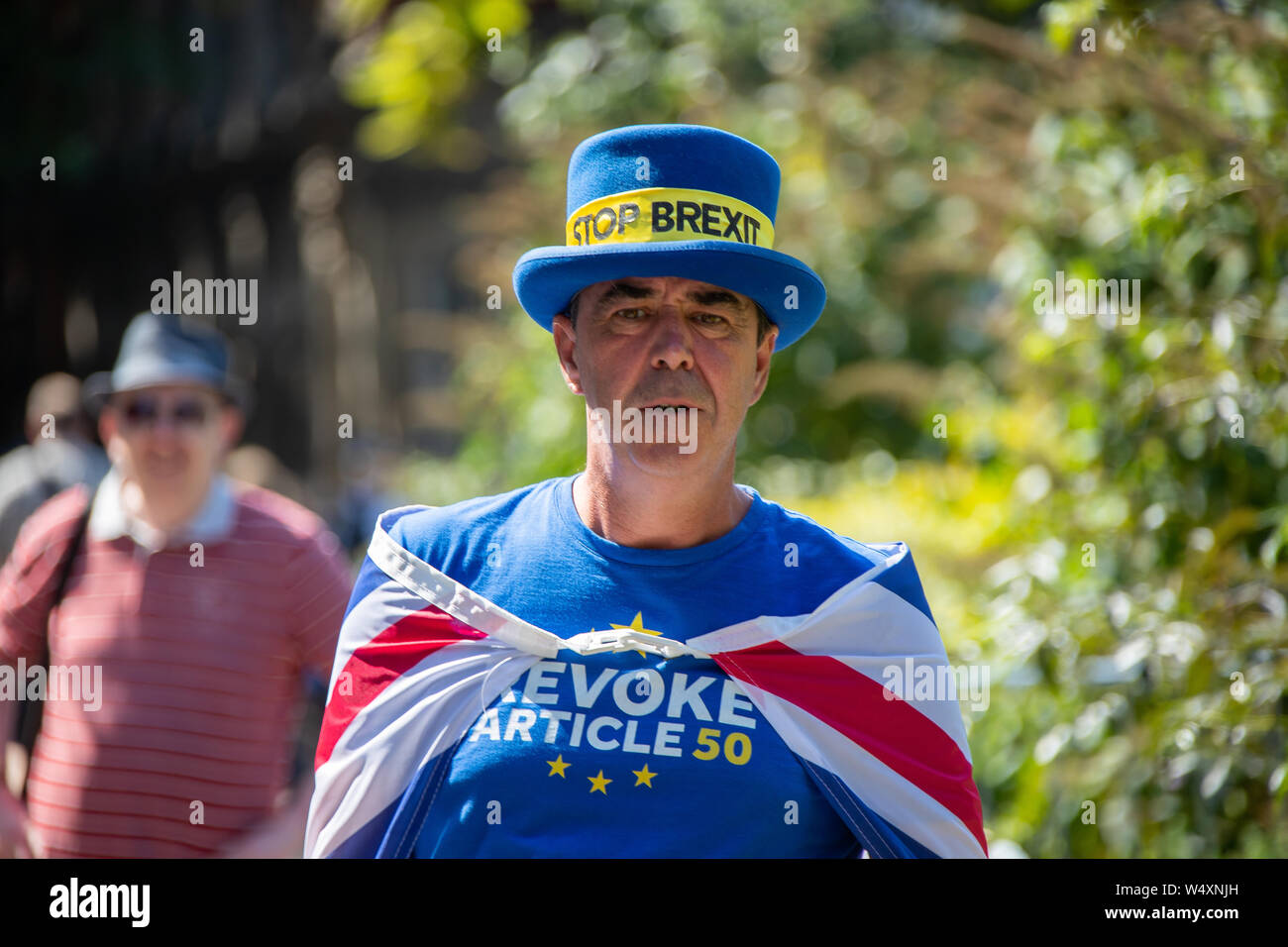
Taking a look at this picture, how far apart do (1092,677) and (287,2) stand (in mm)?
14840

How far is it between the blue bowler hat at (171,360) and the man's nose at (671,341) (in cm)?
190

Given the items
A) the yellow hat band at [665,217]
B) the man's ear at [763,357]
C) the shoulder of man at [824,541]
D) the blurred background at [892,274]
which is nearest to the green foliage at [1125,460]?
the blurred background at [892,274]

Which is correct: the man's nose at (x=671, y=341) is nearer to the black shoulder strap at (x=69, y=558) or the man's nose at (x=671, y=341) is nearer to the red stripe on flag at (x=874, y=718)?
the red stripe on flag at (x=874, y=718)

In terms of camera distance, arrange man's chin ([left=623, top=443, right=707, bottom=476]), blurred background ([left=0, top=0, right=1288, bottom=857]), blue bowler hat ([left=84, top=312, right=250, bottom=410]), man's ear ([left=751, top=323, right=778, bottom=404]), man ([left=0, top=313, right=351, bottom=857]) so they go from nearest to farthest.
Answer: man's chin ([left=623, top=443, right=707, bottom=476]), man's ear ([left=751, top=323, right=778, bottom=404]), man ([left=0, top=313, right=351, bottom=857]), blurred background ([left=0, top=0, right=1288, bottom=857]), blue bowler hat ([left=84, top=312, right=250, bottom=410])

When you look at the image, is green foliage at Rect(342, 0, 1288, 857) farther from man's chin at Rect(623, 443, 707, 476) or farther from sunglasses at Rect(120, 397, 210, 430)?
sunglasses at Rect(120, 397, 210, 430)

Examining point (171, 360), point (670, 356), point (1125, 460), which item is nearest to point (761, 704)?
point (670, 356)

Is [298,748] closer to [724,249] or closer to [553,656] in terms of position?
[553,656]

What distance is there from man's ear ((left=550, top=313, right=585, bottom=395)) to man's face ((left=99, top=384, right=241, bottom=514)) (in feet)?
4.69

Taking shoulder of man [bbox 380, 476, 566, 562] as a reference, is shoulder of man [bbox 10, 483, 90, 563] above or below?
above

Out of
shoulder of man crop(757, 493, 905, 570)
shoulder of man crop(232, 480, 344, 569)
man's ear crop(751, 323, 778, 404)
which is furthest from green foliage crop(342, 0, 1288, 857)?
shoulder of man crop(232, 480, 344, 569)

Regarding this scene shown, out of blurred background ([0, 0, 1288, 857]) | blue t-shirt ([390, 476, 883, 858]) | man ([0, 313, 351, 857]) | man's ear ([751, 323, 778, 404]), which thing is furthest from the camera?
blurred background ([0, 0, 1288, 857])

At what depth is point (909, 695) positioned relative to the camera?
2.33 metres

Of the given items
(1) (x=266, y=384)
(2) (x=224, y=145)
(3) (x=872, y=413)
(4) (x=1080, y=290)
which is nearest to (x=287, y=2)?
(2) (x=224, y=145)

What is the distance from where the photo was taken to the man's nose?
7.45ft
